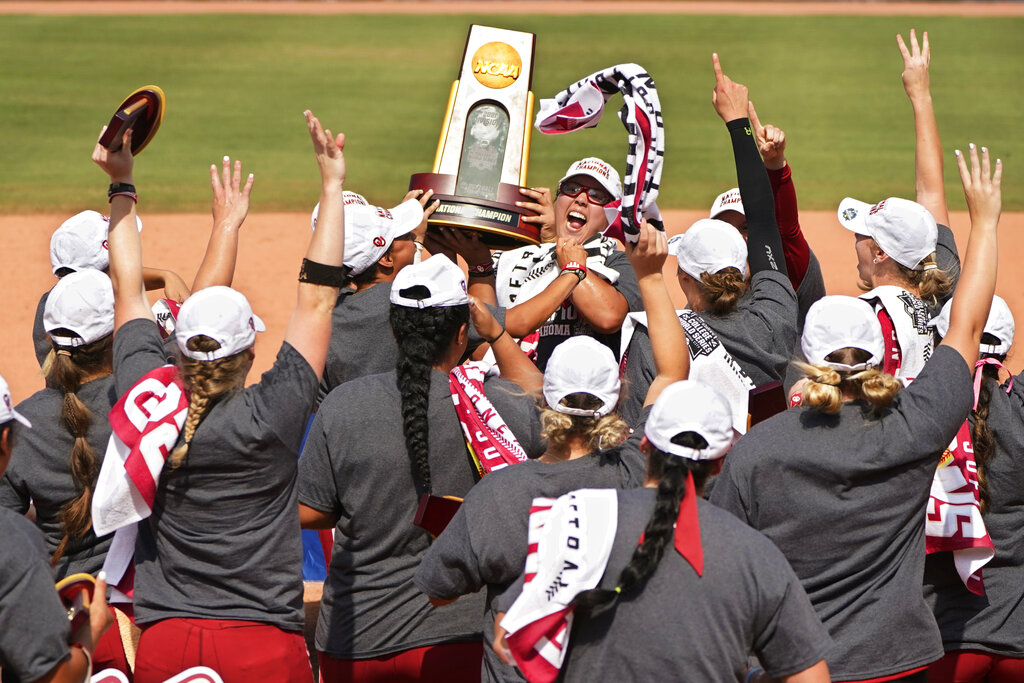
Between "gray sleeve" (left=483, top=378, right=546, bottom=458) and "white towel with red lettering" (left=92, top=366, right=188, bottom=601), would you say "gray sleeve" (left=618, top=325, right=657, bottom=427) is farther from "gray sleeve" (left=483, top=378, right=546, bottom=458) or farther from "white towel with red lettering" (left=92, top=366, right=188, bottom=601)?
"white towel with red lettering" (left=92, top=366, right=188, bottom=601)

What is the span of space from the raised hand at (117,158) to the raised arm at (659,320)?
1.70 meters

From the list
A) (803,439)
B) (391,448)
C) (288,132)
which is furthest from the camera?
(288,132)

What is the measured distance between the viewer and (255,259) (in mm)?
13594

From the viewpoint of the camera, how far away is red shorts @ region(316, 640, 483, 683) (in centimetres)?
394

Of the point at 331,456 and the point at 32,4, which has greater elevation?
the point at 32,4

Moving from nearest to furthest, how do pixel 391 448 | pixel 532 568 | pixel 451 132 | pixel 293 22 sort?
pixel 532 568
pixel 391 448
pixel 451 132
pixel 293 22


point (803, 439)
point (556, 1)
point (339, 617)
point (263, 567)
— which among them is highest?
point (556, 1)

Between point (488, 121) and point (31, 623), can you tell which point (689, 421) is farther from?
point (488, 121)

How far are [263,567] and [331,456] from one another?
1.50 feet

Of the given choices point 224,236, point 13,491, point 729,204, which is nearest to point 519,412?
point 224,236

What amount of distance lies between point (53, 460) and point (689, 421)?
2232 millimetres

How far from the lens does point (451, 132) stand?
19.0 ft

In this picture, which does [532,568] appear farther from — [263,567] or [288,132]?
[288,132]

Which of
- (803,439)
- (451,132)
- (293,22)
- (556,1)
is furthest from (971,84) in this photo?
(803,439)
